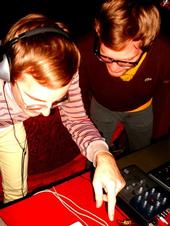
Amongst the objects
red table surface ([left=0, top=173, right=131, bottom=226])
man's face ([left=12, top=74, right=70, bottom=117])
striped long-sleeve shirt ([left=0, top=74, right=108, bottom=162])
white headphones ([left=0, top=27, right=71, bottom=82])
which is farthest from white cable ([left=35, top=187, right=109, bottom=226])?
white headphones ([left=0, top=27, right=71, bottom=82])

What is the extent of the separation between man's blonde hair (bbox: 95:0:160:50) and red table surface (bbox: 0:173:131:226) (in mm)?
575

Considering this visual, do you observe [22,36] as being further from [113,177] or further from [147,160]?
[147,160]

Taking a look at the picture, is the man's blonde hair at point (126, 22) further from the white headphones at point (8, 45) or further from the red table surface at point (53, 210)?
the red table surface at point (53, 210)

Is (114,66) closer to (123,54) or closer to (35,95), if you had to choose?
(123,54)

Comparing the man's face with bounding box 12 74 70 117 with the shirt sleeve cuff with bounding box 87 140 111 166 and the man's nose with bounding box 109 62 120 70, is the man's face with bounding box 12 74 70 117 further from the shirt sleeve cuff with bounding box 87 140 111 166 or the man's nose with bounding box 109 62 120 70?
the man's nose with bounding box 109 62 120 70

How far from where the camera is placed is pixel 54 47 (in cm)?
94

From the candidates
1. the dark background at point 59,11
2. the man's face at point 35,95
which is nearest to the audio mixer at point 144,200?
the man's face at point 35,95

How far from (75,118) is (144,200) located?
1.28 feet

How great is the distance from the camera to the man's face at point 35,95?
→ 1008 mm

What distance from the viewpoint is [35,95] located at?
40.3 inches

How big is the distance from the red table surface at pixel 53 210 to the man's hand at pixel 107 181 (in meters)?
0.07

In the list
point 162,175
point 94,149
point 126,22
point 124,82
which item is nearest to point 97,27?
point 126,22

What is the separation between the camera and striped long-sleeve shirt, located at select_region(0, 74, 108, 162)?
121 cm

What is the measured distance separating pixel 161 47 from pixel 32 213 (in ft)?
3.09
